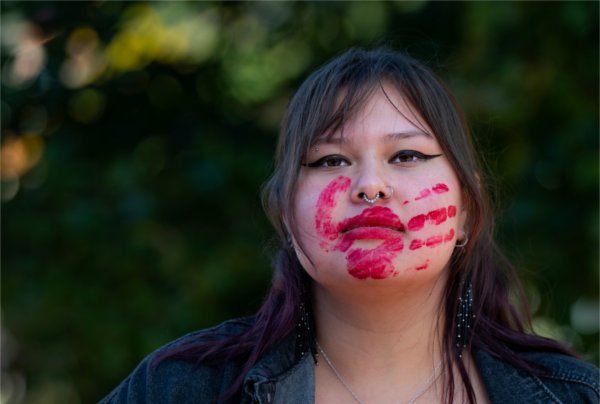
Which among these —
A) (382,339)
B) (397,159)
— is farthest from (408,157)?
(382,339)

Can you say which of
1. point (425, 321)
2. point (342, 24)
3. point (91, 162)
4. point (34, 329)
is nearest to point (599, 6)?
point (342, 24)

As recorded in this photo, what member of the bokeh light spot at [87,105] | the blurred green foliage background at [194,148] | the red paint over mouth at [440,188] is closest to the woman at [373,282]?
the red paint over mouth at [440,188]

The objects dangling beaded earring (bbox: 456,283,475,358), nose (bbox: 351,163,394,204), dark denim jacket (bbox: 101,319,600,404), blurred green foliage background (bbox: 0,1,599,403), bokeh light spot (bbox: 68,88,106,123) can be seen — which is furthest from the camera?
bokeh light spot (bbox: 68,88,106,123)

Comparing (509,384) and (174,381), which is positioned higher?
(174,381)

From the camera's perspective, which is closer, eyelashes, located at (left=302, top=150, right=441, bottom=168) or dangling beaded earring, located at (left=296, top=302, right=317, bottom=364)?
eyelashes, located at (left=302, top=150, right=441, bottom=168)

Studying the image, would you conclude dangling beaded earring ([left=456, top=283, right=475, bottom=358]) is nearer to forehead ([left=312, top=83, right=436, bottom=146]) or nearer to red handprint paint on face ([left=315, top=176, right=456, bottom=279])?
red handprint paint on face ([left=315, top=176, right=456, bottom=279])

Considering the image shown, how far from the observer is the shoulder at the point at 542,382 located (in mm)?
2395

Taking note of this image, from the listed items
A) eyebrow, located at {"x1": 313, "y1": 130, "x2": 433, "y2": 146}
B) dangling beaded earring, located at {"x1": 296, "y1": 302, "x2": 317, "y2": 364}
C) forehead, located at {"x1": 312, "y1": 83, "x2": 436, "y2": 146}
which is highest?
forehead, located at {"x1": 312, "y1": 83, "x2": 436, "y2": 146}

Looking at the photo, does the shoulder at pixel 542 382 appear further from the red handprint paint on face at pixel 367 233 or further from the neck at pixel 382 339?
Result: the red handprint paint on face at pixel 367 233

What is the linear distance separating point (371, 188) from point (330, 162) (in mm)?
154

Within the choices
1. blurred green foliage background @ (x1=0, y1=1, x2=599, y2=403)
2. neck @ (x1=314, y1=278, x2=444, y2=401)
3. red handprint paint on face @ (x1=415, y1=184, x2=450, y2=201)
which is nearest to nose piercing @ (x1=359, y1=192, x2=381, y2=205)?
red handprint paint on face @ (x1=415, y1=184, x2=450, y2=201)

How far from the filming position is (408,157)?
2297 mm

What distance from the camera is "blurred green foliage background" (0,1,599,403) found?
12.1ft

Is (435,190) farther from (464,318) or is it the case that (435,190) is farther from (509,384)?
(509,384)
